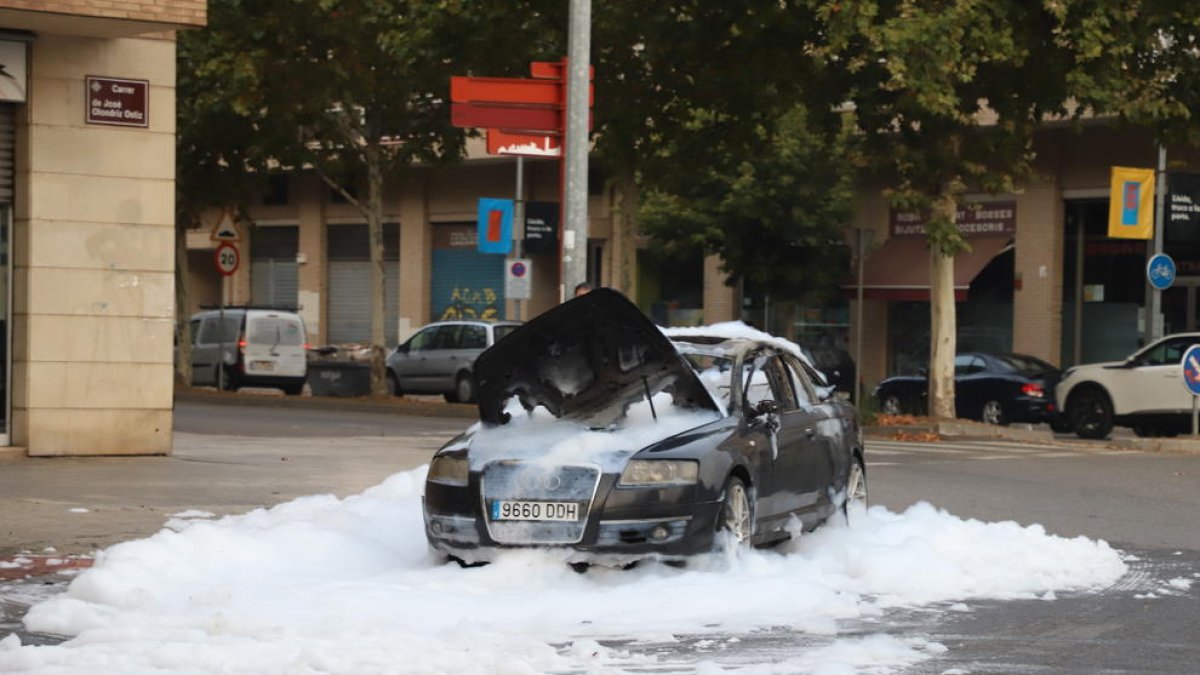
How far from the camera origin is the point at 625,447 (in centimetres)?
1052

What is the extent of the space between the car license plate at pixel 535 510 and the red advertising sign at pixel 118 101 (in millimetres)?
9303

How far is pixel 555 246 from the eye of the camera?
43.7 meters

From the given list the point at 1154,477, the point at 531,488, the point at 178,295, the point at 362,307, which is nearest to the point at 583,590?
the point at 531,488

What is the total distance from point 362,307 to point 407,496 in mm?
43760

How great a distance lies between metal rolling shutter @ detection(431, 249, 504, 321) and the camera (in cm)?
5338

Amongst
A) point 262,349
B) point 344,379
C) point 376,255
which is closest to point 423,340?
point 344,379

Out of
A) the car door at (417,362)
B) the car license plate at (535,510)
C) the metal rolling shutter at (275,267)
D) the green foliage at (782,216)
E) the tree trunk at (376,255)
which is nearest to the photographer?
the car license plate at (535,510)

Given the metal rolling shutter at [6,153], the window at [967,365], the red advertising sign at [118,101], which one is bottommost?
the window at [967,365]

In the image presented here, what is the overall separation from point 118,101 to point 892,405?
19.4m

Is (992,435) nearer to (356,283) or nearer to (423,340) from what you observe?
(423,340)

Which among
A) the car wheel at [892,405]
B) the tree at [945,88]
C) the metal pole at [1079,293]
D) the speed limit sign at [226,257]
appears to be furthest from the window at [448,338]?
the metal pole at [1079,293]

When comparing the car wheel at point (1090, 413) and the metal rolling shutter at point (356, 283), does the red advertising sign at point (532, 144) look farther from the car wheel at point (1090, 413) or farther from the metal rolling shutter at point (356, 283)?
the metal rolling shutter at point (356, 283)

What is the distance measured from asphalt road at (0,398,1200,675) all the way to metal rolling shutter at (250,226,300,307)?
25.6 meters

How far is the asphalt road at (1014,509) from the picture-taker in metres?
8.46
